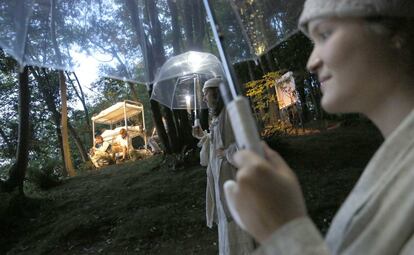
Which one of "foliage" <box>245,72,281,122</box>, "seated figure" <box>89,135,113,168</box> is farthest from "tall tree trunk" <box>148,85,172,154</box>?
"seated figure" <box>89,135,113,168</box>

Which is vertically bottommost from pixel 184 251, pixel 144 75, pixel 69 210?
pixel 184 251

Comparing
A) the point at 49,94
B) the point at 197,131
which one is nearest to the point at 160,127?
the point at 197,131

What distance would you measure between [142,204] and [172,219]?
1213 mm

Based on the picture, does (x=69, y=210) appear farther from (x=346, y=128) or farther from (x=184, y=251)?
(x=346, y=128)

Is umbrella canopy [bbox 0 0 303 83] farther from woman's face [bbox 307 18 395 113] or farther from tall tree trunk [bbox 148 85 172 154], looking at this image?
tall tree trunk [bbox 148 85 172 154]

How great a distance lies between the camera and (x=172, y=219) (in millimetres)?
7297

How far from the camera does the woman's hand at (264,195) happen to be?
0.66 metres

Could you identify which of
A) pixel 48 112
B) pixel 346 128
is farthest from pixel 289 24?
pixel 48 112

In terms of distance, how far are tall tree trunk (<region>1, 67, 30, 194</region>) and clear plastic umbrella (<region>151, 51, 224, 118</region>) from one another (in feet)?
14.7

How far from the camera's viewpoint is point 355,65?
2.72 ft

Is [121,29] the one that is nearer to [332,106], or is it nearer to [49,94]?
[332,106]

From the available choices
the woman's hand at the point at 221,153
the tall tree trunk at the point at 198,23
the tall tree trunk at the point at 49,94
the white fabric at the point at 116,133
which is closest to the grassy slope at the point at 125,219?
the woman's hand at the point at 221,153

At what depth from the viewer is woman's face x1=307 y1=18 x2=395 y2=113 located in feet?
2.73

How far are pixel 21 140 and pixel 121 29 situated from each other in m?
6.64
